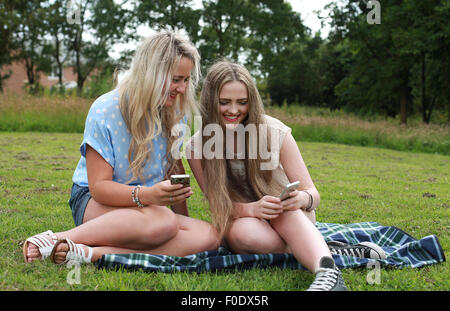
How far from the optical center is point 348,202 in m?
4.80

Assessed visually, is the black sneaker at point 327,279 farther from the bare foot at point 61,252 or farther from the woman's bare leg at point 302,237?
the bare foot at point 61,252

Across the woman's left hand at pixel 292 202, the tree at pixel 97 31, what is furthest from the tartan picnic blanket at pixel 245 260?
the tree at pixel 97 31

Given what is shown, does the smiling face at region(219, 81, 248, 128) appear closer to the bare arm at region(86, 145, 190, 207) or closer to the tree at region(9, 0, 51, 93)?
the bare arm at region(86, 145, 190, 207)

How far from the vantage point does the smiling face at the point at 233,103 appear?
2.73 m

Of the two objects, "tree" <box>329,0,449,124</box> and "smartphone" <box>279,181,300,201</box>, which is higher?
"tree" <box>329,0,449,124</box>

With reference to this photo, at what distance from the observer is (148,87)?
2518mm

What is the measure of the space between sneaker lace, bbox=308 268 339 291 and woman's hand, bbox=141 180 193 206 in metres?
0.76

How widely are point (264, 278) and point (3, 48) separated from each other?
1088 inches

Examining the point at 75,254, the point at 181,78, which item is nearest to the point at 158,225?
the point at 75,254

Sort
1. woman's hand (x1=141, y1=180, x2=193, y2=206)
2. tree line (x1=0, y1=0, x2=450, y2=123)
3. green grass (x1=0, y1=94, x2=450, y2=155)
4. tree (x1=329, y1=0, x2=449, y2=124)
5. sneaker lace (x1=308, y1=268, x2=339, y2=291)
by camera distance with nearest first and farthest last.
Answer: sneaker lace (x1=308, y1=268, x2=339, y2=291) < woman's hand (x1=141, y1=180, x2=193, y2=206) < green grass (x1=0, y1=94, x2=450, y2=155) < tree (x1=329, y1=0, x2=449, y2=124) < tree line (x1=0, y1=0, x2=450, y2=123)

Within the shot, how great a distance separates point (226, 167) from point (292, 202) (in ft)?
1.90

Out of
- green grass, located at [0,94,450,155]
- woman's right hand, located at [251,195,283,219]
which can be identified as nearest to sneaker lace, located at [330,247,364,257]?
woman's right hand, located at [251,195,283,219]

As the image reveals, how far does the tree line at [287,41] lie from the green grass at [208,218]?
7.90 m

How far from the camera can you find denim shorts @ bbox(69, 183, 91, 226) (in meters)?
2.68
